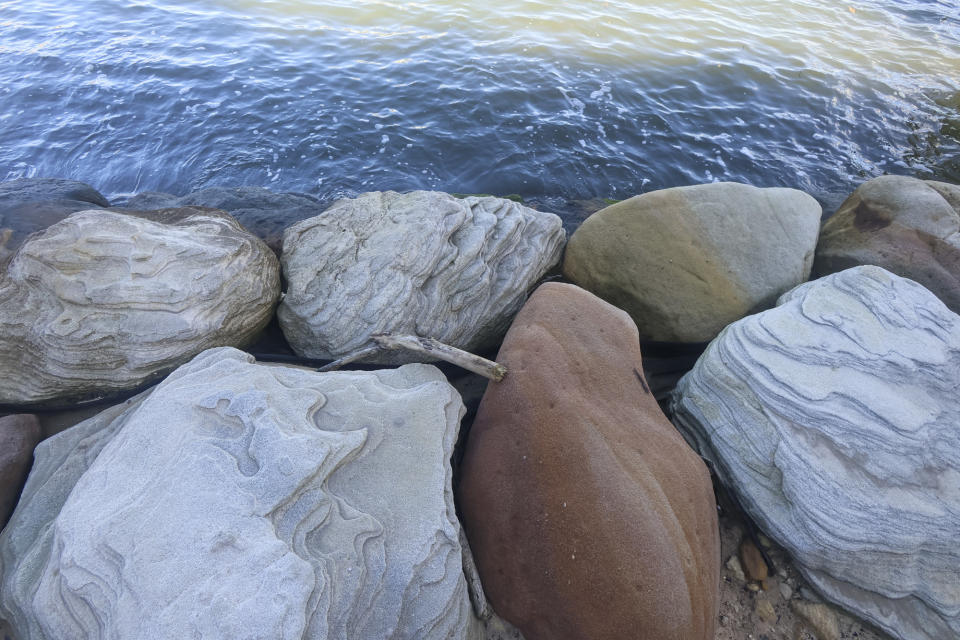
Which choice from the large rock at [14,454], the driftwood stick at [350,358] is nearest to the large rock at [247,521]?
the large rock at [14,454]

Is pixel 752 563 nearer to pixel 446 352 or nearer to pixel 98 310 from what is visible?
pixel 446 352

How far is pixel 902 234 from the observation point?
3.91m

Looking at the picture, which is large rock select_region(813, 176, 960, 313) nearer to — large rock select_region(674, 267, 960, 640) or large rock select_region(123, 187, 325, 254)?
large rock select_region(674, 267, 960, 640)

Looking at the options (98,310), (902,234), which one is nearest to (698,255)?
(902,234)

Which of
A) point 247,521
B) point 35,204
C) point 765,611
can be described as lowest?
point 765,611

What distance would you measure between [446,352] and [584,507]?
1126 mm

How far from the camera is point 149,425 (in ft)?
7.39

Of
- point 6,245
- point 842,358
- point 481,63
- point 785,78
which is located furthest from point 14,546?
point 785,78

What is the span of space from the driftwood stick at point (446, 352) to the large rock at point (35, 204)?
2.52 m

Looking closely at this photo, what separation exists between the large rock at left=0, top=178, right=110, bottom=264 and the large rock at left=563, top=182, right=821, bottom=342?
4140 millimetres

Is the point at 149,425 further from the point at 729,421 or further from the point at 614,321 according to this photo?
the point at 729,421

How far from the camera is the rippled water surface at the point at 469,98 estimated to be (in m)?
6.54

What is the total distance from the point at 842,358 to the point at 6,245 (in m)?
5.36

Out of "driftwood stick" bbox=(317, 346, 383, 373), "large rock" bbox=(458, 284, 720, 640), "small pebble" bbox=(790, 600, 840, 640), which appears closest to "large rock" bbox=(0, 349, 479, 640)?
"large rock" bbox=(458, 284, 720, 640)
